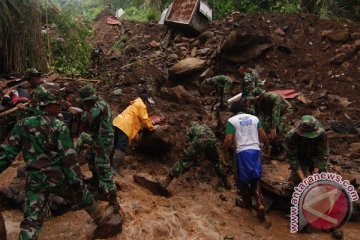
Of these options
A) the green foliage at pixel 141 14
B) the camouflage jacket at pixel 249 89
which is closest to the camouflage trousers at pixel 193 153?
the camouflage jacket at pixel 249 89

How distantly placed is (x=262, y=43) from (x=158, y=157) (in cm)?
624

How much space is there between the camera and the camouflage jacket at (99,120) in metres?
Answer: 5.44

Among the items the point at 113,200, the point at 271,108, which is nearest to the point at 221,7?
the point at 271,108

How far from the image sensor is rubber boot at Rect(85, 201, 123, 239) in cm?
467

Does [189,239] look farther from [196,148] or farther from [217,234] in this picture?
[196,148]

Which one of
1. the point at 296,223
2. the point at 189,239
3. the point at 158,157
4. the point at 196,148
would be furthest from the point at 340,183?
the point at 158,157

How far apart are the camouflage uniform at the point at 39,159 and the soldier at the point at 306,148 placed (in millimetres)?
2962

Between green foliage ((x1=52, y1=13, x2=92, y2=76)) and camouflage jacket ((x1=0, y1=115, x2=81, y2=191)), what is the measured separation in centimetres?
652

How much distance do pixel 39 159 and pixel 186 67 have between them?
26.2 ft

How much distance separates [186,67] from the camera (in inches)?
461

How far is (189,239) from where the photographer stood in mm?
5359

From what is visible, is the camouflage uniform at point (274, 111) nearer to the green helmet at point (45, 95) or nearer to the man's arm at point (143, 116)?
the man's arm at point (143, 116)

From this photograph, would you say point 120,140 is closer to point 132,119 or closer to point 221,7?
point 132,119

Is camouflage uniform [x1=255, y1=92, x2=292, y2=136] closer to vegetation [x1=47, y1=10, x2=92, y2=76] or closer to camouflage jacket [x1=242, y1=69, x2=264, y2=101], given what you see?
camouflage jacket [x1=242, y1=69, x2=264, y2=101]
